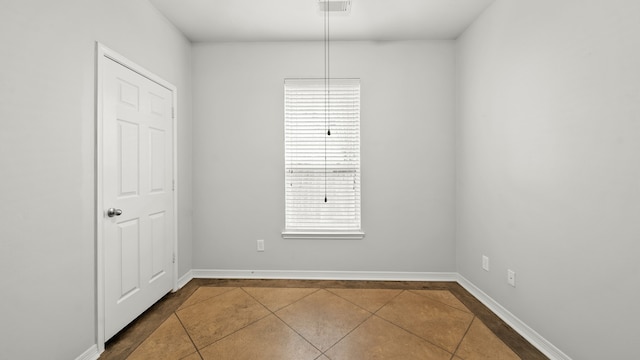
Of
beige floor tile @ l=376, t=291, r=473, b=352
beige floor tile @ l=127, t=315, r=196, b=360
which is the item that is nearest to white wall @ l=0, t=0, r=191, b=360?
beige floor tile @ l=127, t=315, r=196, b=360

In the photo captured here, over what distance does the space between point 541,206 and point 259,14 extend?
9.38ft

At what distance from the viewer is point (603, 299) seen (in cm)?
138

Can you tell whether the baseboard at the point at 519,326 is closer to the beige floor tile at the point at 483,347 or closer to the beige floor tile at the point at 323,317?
the beige floor tile at the point at 483,347

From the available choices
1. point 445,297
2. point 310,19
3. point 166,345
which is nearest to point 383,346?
point 445,297

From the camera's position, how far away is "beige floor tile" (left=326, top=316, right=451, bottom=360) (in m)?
1.70

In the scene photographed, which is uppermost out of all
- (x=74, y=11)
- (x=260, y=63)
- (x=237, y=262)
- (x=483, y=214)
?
(x=260, y=63)

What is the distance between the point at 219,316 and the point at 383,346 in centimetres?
137

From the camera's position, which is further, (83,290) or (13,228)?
(83,290)

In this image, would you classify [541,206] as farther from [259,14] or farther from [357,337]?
[259,14]

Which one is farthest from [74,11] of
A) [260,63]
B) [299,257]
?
[299,257]

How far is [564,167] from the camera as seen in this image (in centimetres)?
160

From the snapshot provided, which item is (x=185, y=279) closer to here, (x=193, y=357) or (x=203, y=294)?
(x=203, y=294)

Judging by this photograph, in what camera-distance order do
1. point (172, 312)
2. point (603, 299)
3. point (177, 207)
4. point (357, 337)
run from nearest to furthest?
point (603, 299) → point (357, 337) → point (172, 312) → point (177, 207)

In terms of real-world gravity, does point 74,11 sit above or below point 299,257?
above
